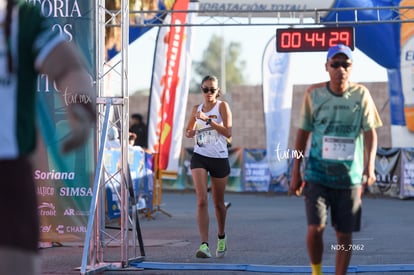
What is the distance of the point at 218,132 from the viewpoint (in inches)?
416

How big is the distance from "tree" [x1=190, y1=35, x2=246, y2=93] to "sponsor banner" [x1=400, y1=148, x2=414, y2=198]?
290 feet

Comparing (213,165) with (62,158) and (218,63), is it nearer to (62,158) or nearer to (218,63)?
(62,158)

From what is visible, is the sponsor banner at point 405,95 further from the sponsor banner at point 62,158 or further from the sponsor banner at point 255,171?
the sponsor banner at point 62,158

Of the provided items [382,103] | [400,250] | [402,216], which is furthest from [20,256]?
[382,103]

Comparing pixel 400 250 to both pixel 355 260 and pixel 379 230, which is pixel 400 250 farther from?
pixel 379 230

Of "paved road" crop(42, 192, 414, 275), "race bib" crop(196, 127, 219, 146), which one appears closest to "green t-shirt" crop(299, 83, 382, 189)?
"paved road" crop(42, 192, 414, 275)

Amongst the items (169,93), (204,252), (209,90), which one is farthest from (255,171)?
(204,252)

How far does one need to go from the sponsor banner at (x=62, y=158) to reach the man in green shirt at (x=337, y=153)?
316 centimetres

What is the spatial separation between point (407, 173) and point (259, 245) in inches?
484

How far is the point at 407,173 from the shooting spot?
77.9ft

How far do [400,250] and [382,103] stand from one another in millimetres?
20732

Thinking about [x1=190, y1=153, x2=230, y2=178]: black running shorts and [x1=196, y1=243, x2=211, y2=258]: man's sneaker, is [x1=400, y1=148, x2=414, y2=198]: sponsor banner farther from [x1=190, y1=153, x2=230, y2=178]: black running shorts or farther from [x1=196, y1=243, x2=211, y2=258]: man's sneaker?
[x1=196, y1=243, x2=211, y2=258]: man's sneaker

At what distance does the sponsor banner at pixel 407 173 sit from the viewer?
23688 millimetres

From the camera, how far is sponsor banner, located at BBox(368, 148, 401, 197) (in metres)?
24.2
